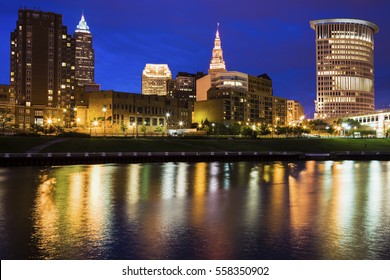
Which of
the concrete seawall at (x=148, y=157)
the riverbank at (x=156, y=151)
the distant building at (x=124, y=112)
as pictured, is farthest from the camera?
the distant building at (x=124, y=112)

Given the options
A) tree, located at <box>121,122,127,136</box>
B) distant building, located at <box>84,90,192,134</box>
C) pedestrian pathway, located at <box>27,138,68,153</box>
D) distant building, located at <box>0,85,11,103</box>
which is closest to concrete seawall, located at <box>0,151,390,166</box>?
pedestrian pathway, located at <box>27,138,68,153</box>

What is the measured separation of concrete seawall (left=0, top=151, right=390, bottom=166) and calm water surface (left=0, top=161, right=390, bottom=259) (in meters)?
26.0

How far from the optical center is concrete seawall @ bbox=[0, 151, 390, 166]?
70.4m

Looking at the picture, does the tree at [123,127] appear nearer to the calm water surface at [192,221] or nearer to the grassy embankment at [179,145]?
the grassy embankment at [179,145]

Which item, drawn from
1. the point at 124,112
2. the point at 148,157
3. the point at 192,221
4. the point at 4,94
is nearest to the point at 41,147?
the point at 148,157

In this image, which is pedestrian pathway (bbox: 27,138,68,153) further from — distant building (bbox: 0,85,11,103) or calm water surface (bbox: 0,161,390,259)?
distant building (bbox: 0,85,11,103)

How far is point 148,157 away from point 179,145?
24535mm

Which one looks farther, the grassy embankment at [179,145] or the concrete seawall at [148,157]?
the grassy embankment at [179,145]

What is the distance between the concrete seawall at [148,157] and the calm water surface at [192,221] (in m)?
26.0

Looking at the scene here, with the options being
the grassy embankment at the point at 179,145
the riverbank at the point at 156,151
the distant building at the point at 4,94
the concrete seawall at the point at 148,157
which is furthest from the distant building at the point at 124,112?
the concrete seawall at the point at 148,157

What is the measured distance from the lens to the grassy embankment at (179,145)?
8831 centimetres

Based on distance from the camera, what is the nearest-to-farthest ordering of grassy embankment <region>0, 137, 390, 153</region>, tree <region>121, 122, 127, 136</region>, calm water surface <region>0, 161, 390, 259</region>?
1. calm water surface <region>0, 161, 390, 259</region>
2. grassy embankment <region>0, 137, 390, 153</region>
3. tree <region>121, 122, 127, 136</region>

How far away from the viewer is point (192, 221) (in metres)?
25.6
